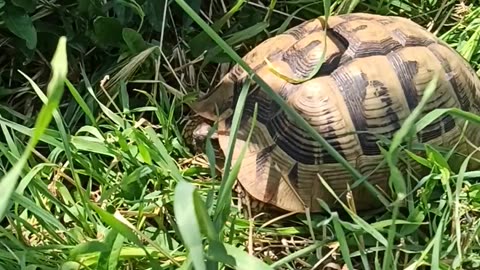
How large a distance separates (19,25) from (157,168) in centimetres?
42

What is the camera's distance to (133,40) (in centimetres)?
175

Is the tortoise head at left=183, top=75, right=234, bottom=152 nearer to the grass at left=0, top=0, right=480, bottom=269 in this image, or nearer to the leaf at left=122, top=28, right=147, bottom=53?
the grass at left=0, top=0, right=480, bottom=269

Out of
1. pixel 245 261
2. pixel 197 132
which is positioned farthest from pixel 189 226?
pixel 197 132


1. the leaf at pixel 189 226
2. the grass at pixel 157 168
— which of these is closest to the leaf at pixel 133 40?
the grass at pixel 157 168

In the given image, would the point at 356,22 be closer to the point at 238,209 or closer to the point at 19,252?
the point at 238,209

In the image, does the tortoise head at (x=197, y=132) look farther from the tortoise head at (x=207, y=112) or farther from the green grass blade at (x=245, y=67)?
the green grass blade at (x=245, y=67)

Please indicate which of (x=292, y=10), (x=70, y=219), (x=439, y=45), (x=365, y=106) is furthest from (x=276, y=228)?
(x=292, y=10)

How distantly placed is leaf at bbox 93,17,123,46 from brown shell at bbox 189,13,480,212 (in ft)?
1.09

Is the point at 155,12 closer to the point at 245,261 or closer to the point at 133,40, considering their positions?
the point at 133,40

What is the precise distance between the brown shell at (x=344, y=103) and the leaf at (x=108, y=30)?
0.33m

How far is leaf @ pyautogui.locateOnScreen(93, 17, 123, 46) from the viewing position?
1.73 metres

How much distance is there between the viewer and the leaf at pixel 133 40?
1727 mm

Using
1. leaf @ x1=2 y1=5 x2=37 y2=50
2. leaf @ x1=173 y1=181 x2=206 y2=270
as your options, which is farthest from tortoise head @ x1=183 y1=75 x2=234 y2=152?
leaf @ x1=173 y1=181 x2=206 y2=270

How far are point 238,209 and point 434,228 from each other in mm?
381
